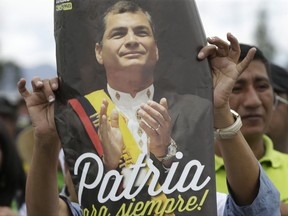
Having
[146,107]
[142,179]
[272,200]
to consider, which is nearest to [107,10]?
[146,107]

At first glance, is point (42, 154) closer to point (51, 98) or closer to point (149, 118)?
point (51, 98)

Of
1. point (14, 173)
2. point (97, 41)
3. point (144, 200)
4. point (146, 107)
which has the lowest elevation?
point (14, 173)

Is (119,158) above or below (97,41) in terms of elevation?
below

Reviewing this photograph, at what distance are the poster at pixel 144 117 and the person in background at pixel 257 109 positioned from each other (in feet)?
3.87

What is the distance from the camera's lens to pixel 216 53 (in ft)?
7.97

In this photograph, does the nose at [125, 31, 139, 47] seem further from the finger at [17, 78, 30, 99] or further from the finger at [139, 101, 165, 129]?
the finger at [17, 78, 30, 99]

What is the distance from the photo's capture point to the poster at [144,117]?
2.28 m

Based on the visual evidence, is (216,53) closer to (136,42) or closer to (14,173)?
(136,42)

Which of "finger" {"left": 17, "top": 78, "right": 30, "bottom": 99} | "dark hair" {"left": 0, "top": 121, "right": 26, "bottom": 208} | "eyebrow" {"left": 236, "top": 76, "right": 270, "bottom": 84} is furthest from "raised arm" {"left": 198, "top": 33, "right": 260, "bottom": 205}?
"dark hair" {"left": 0, "top": 121, "right": 26, "bottom": 208}

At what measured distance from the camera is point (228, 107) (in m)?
2.46

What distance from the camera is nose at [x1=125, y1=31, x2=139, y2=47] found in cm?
230

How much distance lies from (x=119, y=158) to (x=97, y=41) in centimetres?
34

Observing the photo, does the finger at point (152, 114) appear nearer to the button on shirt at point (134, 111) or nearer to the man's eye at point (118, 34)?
the button on shirt at point (134, 111)

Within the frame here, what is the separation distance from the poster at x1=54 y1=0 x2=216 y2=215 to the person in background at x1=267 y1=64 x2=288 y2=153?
2.35 meters
